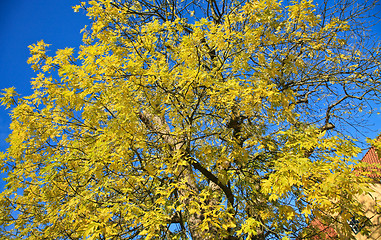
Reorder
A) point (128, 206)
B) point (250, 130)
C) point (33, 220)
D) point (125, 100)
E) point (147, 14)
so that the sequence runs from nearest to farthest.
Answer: point (128, 206)
point (125, 100)
point (250, 130)
point (33, 220)
point (147, 14)

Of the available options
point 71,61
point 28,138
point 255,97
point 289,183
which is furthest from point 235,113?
point 28,138

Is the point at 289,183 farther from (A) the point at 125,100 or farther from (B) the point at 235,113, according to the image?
(A) the point at 125,100

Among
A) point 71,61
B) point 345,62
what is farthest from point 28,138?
point 345,62

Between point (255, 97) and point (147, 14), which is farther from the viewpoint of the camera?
point (147, 14)

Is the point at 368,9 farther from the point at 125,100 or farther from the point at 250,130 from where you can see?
the point at 125,100

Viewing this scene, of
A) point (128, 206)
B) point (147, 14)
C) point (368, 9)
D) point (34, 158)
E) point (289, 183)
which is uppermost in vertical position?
point (147, 14)

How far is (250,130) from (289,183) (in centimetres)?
163

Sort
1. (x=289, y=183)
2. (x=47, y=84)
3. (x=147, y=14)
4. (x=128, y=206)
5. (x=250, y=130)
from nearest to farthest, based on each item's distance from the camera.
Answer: (x=289, y=183) < (x=128, y=206) < (x=47, y=84) < (x=250, y=130) < (x=147, y=14)

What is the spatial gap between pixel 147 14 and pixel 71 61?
2654 mm

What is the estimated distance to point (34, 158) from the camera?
4.68 metres

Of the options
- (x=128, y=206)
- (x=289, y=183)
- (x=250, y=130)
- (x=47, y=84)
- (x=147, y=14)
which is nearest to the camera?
(x=289, y=183)

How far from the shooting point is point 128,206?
3.25m

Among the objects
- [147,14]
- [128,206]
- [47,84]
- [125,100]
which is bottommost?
[128,206]

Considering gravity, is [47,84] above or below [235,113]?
above
